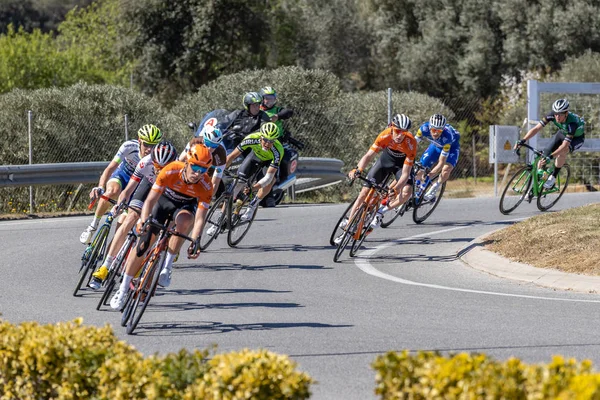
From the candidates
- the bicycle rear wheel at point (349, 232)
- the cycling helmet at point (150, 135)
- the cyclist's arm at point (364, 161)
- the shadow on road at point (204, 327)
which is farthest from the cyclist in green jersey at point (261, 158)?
the shadow on road at point (204, 327)

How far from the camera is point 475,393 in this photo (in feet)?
15.0

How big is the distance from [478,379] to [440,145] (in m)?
13.3

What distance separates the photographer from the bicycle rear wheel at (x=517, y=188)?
1856cm

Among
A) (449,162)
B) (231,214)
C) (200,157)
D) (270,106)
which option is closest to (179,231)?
(200,157)

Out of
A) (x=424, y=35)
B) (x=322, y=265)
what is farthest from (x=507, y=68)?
(x=322, y=265)

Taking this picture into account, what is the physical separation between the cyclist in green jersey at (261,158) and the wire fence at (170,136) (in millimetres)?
5825

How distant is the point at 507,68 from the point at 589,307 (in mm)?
33030

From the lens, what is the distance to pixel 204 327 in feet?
31.6

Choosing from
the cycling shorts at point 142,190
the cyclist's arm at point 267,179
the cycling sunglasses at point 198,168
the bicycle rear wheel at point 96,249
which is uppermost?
the cycling sunglasses at point 198,168

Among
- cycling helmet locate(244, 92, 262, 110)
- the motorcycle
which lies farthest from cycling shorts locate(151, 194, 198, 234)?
cycling helmet locate(244, 92, 262, 110)

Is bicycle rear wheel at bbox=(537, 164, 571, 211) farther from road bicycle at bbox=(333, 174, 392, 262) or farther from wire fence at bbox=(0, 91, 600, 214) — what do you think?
road bicycle at bbox=(333, 174, 392, 262)

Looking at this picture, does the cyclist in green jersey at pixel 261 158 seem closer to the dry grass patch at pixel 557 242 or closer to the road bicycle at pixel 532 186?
the dry grass patch at pixel 557 242

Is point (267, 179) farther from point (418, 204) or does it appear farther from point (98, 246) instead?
point (98, 246)

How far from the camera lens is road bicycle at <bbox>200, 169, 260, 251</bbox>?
1502cm
